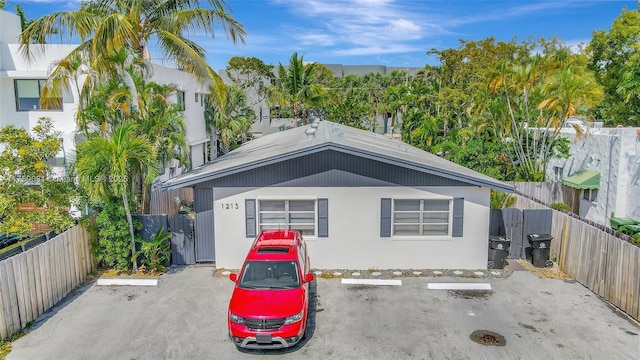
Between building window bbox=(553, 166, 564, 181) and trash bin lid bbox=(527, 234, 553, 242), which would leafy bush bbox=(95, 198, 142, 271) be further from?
building window bbox=(553, 166, 564, 181)

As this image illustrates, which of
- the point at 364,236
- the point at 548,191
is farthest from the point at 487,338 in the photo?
the point at 548,191

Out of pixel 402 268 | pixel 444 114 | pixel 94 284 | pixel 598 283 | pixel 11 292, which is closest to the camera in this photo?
pixel 11 292

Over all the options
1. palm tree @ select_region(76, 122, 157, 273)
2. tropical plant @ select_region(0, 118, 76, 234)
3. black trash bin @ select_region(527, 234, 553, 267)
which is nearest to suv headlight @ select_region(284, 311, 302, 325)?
palm tree @ select_region(76, 122, 157, 273)

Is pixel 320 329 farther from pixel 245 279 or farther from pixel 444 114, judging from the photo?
pixel 444 114

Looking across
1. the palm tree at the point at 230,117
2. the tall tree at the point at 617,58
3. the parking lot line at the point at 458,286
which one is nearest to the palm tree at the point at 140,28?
the parking lot line at the point at 458,286

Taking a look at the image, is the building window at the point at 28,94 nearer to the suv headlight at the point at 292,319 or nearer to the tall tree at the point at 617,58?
the suv headlight at the point at 292,319

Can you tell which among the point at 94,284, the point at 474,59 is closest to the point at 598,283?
the point at 94,284

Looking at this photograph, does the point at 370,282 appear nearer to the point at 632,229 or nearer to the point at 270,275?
the point at 270,275

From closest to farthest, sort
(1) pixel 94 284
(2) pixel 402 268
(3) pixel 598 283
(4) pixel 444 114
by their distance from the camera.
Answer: (3) pixel 598 283
(1) pixel 94 284
(2) pixel 402 268
(4) pixel 444 114
